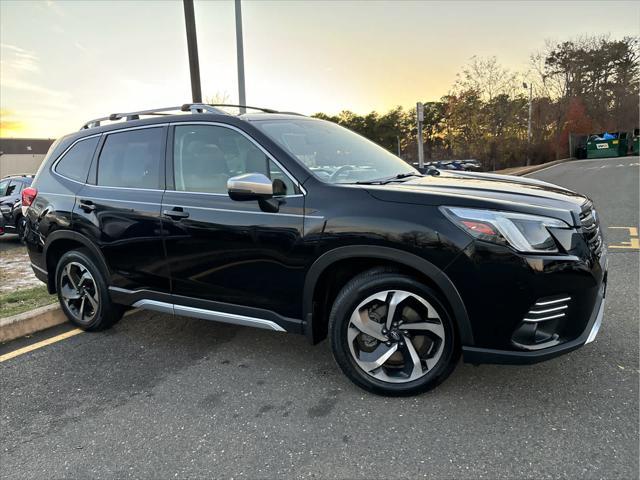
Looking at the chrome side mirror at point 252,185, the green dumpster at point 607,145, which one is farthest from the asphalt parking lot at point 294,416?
the green dumpster at point 607,145

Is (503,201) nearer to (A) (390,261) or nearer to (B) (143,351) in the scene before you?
(A) (390,261)

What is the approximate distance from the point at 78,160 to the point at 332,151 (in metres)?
2.39

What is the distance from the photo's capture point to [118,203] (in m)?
3.74

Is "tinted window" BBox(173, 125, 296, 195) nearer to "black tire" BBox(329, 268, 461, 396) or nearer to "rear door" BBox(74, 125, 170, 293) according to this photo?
"rear door" BBox(74, 125, 170, 293)

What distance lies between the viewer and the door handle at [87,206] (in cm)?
390

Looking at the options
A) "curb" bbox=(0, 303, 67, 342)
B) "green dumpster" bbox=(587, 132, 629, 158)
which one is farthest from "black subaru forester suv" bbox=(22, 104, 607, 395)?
"green dumpster" bbox=(587, 132, 629, 158)

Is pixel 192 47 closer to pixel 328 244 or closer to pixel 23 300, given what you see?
pixel 23 300

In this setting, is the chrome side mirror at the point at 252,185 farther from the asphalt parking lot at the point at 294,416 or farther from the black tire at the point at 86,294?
the black tire at the point at 86,294

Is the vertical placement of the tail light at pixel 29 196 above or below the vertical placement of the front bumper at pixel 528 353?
above

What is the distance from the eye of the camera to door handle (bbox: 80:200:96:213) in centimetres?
390

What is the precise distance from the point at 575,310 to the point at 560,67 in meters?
52.4

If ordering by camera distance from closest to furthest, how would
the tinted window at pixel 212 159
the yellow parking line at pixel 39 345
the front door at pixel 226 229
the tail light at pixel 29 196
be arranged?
the front door at pixel 226 229
the tinted window at pixel 212 159
the yellow parking line at pixel 39 345
the tail light at pixel 29 196

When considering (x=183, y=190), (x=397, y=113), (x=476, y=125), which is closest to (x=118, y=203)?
(x=183, y=190)

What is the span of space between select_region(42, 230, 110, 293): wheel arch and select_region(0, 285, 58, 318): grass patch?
0.40 meters
